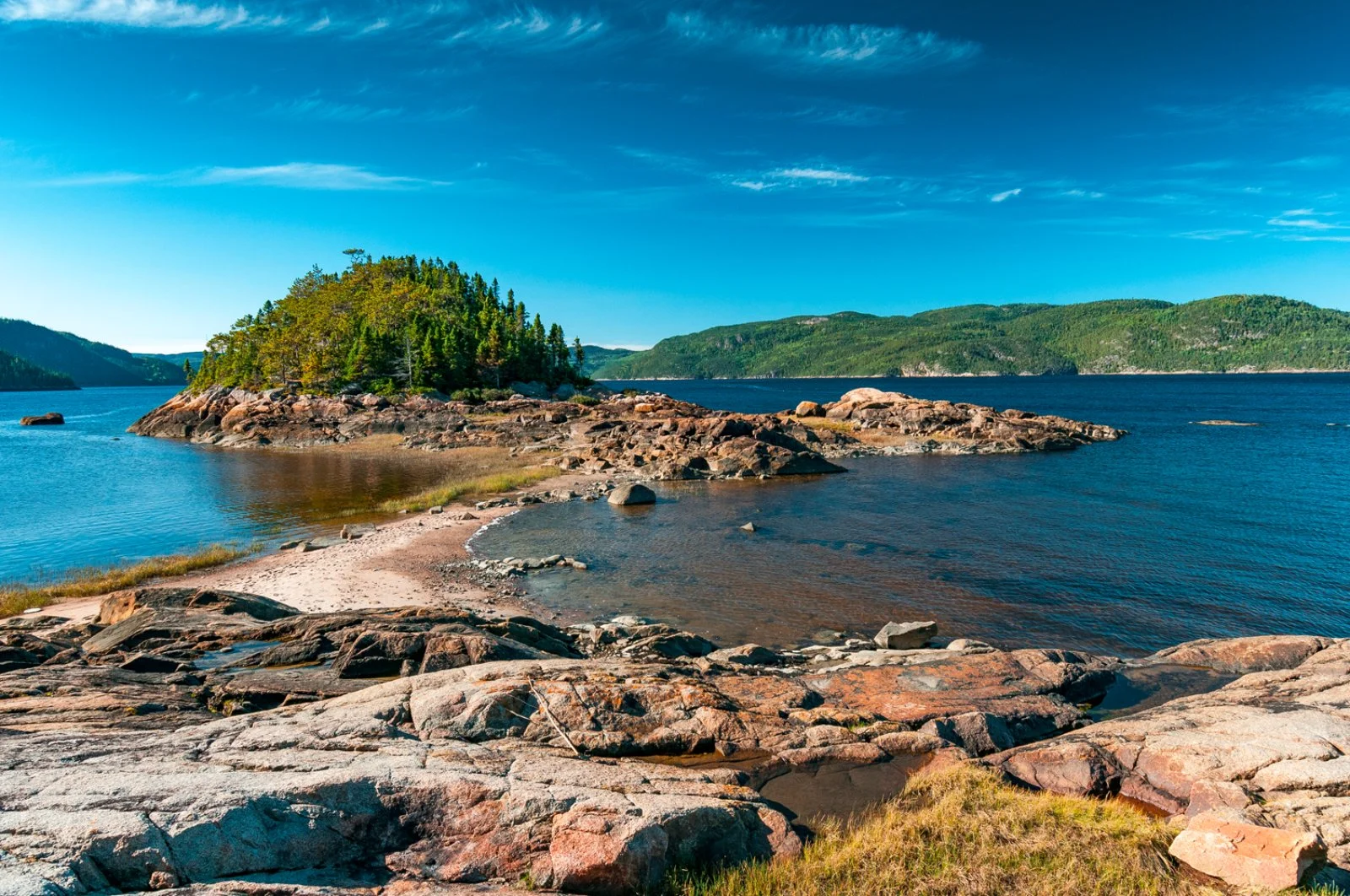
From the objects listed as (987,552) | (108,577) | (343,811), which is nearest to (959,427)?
(987,552)

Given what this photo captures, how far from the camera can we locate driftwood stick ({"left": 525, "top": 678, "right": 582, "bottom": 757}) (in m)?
10.4

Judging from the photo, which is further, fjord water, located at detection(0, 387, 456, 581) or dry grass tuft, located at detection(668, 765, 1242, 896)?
fjord water, located at detection(0, 387, 456, 581)

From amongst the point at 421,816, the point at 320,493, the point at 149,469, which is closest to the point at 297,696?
the point at 421,816

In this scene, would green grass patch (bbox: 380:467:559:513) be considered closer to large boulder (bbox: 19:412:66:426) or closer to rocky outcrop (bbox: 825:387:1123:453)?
rocky outcrop (bbox: 825:387:1123:453)

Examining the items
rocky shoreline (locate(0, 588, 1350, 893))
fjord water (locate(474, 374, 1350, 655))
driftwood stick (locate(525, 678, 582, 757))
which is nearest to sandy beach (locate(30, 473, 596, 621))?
fjord water (locate(474, 374, 1350, 655))

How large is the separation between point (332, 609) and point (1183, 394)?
7347 inches

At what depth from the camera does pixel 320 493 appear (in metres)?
46.8

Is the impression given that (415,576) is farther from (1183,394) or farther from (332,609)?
(1183,394)

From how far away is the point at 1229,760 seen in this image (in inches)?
422

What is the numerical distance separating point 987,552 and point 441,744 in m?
28.0

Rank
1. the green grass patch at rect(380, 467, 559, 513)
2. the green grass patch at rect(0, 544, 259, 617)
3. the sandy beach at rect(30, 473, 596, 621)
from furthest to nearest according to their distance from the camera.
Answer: the green grass patch at rect(380, 467, 559, 513) < the sandy beach at rect(30, 473, 596, 621) < the green grass patch at rect(0, 544, 259, 617)

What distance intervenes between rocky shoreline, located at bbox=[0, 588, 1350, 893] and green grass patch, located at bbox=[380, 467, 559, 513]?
2231cm

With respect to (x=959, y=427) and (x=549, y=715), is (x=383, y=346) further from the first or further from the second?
(x=549, y=715)

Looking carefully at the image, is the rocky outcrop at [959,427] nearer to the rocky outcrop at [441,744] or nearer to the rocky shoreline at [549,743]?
the rocky shoreline at [549,743]
